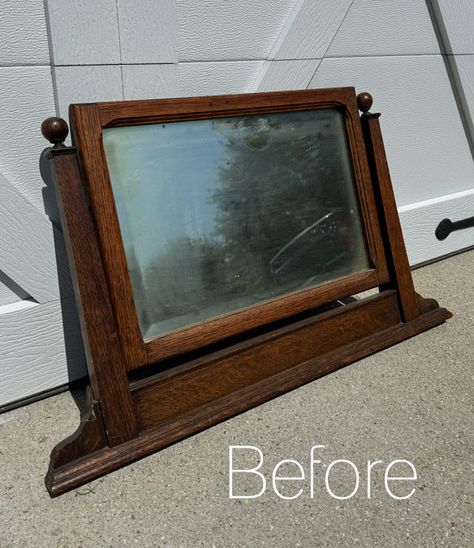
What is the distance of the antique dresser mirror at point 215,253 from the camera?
124cm

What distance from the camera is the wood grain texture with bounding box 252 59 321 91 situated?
1812mm

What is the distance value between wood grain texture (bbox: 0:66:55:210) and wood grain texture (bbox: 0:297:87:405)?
13.9 inches

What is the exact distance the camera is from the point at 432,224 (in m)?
2.43

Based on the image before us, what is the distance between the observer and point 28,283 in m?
1.54

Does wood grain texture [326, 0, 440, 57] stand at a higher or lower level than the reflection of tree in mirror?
higher

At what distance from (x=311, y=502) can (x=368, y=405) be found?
0.38 metres

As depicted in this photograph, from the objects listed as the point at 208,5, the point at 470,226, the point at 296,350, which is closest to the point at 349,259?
the point at 296,350

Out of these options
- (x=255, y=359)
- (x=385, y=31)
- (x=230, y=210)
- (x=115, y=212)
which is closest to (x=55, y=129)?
(x=115, y=212)

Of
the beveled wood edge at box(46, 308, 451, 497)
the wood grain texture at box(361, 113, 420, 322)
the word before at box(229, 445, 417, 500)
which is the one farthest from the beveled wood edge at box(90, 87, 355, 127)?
the word before at box(229, 445, 417, 500)

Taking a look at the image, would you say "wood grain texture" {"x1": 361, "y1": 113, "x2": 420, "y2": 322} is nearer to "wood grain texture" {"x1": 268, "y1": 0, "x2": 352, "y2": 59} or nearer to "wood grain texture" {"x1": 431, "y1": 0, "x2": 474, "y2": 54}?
"wood grain texture" {"x1": 268, "y1": 0, "x2": 352, "y2": 59}

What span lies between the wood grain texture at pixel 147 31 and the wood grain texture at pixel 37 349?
2.56ft

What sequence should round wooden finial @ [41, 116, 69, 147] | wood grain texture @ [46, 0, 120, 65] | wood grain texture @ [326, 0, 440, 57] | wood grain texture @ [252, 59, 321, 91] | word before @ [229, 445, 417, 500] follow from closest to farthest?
word before @ [229, 445, 417, 500] < round wooden finial @ [41, 116, 69, 147] < wood grain texture @ [46, 0, 120, 65] < wood grain texture @ [252, 59, 321, 91] < wood grain texture @ [326, 0, 440, 57]

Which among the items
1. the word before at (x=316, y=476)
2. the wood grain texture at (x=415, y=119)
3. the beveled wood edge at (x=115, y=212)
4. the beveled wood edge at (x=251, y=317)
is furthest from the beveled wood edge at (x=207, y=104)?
the word before at (x=316, y=476)

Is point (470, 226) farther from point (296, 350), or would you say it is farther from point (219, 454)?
point (219, 454)
